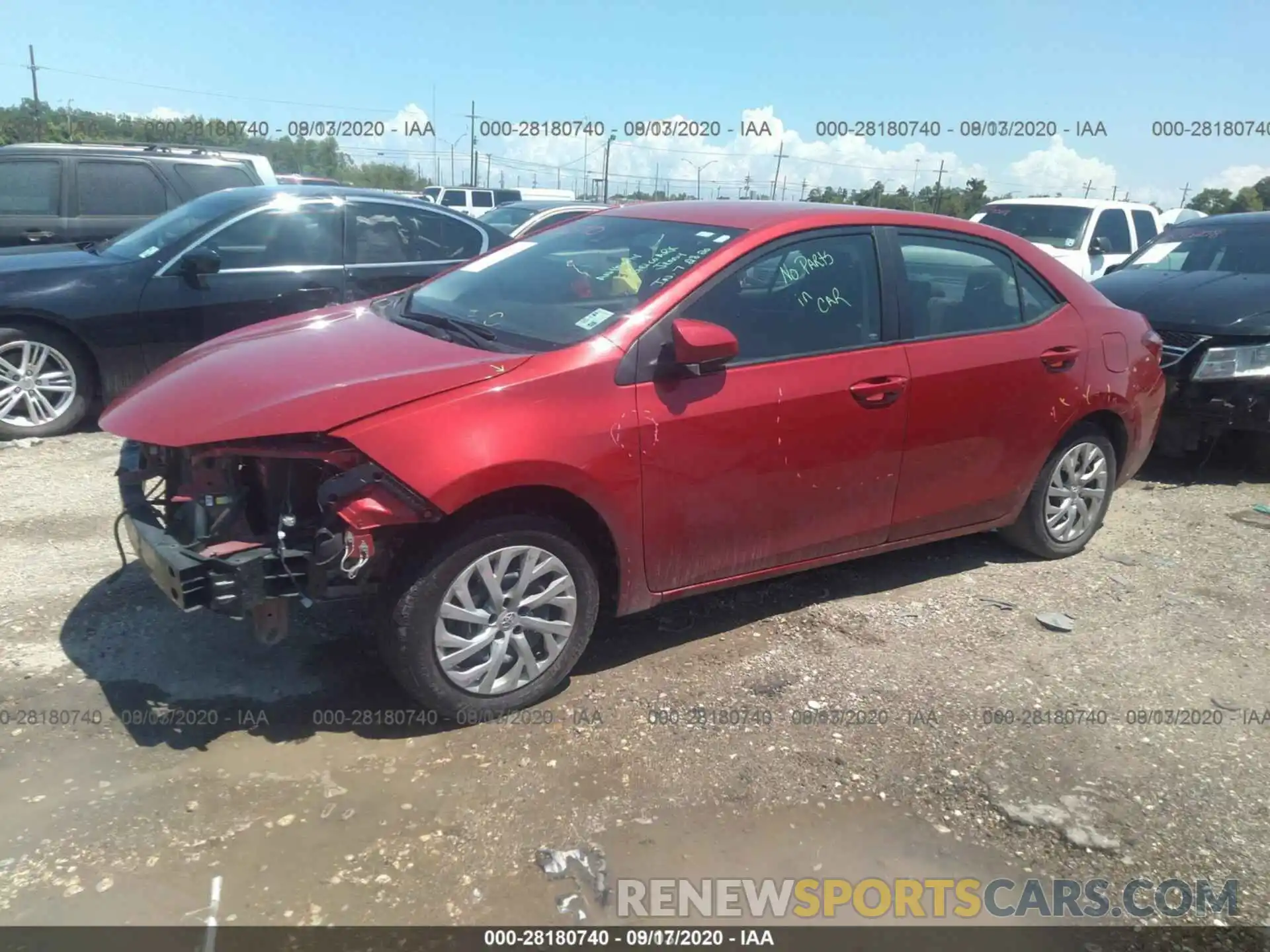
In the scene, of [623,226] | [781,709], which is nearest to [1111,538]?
[781,709]

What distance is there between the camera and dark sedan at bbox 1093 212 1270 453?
602 centimetres

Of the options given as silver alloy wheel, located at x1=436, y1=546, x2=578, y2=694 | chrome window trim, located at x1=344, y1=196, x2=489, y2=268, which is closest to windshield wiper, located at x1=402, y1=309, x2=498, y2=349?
silver alloy wheel, located at x1=436, y1=546, x2=578, y2=694

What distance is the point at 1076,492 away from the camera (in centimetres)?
487

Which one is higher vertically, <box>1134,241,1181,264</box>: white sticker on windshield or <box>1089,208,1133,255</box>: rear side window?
<box>1089,208,1133,255</box>: rear side window

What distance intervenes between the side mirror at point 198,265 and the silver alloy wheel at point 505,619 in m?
3.96

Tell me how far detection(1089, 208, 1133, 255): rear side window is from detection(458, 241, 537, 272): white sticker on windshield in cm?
1008

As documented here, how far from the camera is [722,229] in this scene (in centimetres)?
381

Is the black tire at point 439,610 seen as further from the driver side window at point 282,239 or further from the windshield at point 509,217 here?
the windshield at point 509,217

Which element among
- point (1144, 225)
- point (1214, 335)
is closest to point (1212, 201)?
point (1144, 225)

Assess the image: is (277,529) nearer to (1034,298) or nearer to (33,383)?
(1034,298)

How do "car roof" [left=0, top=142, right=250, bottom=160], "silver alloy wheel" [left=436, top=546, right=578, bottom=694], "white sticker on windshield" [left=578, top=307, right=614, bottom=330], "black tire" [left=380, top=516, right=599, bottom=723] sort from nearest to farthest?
"black tire" [left=380, top=516, right=599, bottom=723], "silver alloy wheel" [left=436, top=546, right=578, bottom=694], "white sticker on windshield" [left=578, top=307, right=614, bottom=330], "car roof" [left=0, top=142, right=250, bottom=160]

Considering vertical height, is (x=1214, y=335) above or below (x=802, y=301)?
below

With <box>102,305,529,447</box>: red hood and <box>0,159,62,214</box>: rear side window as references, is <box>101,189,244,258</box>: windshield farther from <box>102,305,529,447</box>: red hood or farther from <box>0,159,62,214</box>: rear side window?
<box>102,305,529,447</box>: red hood

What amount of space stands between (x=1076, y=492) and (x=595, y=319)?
2842 millimetres
